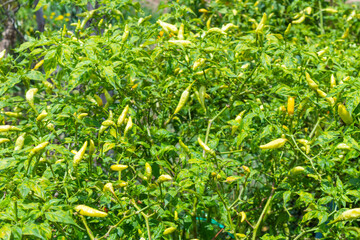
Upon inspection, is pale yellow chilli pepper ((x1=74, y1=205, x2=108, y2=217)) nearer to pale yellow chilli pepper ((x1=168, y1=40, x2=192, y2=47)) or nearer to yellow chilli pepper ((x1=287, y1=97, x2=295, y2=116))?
pale yellow chilli pepper ((x1=168, y1=40, x2=192, y2=47))

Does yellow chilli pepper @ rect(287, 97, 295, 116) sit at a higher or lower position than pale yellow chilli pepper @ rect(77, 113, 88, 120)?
lower

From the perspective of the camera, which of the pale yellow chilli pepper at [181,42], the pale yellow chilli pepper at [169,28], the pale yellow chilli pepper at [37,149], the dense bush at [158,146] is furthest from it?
the pale yellow chilli pepper at [169,28]

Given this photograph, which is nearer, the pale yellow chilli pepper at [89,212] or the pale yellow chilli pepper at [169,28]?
the pale yellow chilli pepper at [89,212]

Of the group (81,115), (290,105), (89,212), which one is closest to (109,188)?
(89,212)

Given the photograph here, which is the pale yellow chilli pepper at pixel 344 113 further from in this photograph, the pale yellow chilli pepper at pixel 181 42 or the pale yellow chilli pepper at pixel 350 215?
the pale yellow chilli pepper at pixel 181 42

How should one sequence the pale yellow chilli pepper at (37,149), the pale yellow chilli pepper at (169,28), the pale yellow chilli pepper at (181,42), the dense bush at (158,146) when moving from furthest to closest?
the pale yellow chilli pepper at (169,28)
the pale yellow chilli pepper at (181,42)
the dense bush at (158,146)
the pale yellow chilli pepper at (37,149)

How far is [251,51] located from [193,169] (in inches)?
20.7

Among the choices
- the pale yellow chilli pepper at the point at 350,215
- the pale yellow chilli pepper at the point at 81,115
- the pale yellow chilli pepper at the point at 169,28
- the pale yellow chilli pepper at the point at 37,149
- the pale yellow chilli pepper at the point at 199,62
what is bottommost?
the pale yellow chilli pepper at the point at 350,215

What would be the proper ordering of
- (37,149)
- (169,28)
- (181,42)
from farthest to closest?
1. (169,28)
2. (181,42)
3. (37,149)

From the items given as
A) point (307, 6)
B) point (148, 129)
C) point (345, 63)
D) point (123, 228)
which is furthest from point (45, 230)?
point (307, 6)

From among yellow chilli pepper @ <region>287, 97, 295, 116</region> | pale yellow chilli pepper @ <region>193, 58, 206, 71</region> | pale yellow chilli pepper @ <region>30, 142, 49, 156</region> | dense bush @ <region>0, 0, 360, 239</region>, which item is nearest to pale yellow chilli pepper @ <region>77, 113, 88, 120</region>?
dense bush @ <region>0, 0, 360, 239</region>

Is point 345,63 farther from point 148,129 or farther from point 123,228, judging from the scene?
point 123,228

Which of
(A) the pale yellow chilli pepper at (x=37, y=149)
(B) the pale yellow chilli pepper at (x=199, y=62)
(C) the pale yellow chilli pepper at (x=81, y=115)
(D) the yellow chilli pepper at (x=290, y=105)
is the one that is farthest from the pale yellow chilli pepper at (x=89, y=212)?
(D) the yellow chilli pepper at (x=290, y=105)

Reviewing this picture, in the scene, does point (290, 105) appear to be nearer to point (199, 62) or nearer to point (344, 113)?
point (344, 113)
